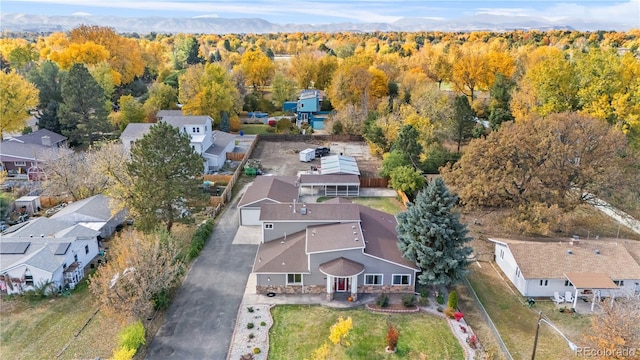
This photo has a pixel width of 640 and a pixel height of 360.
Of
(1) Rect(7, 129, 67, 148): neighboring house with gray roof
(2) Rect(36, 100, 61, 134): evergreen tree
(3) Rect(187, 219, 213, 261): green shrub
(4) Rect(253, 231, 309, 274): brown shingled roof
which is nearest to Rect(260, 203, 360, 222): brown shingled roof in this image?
(4) Rect(253, 231, 309, 274): brown shingled roof

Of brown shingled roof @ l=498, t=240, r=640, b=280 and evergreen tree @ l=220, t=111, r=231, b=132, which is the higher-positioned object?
evergreen tree @ l=220, t=111, r=231, b=132

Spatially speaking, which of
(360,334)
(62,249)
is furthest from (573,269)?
(62,249)

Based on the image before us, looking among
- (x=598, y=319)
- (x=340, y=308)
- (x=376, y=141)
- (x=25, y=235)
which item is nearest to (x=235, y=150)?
(x=376, y=141)

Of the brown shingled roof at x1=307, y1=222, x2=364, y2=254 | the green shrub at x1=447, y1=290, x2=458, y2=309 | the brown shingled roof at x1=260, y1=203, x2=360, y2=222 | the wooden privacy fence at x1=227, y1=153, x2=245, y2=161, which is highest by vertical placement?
the brown shingled roof at x1=260, y1=203, x2=360, y2=222

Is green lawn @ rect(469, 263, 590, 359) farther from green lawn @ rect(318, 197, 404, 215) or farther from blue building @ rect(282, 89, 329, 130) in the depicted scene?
blue building @ rect(282, 89, 329, 130)

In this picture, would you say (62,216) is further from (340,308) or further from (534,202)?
(534,202)

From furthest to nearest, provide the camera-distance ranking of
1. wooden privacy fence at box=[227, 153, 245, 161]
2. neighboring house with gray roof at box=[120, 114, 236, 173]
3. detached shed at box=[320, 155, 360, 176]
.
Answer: wooden privacy fence at box=[227, 153, 245, 161]
neighboring house with gray roof at box=[120, 114, 236, 173]
detached shed at box=[320, 155, 360, 176]

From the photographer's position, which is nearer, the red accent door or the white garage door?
the red accent door

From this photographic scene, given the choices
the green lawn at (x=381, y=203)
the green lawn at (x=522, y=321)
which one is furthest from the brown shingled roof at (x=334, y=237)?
the green lawn at (x=381, y=203)
